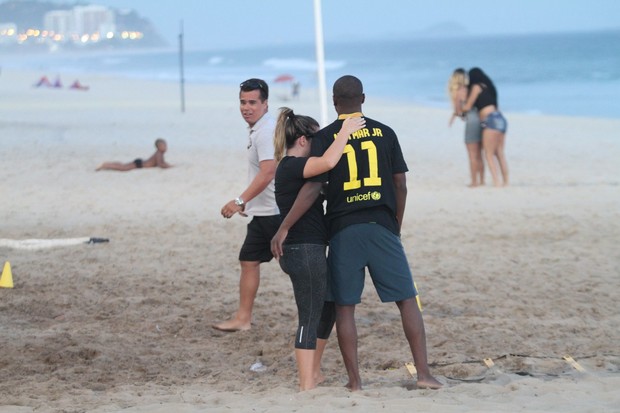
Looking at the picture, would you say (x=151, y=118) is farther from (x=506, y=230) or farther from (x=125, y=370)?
(x=125, y=370)

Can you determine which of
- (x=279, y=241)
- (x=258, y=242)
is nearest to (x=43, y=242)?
(x=258, y=242)

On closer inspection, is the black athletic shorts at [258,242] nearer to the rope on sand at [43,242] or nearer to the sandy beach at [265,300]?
the sandy beach at [265,300]

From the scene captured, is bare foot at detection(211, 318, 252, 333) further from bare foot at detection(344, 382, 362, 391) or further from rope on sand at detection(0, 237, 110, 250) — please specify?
rope on sand at detection(0, 237, 110, 250)

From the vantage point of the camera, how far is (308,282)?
533 centimetres

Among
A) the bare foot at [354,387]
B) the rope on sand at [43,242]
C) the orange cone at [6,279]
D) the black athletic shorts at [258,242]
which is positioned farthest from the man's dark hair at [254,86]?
the rope on sand at [43,242]

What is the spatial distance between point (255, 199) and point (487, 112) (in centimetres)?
768

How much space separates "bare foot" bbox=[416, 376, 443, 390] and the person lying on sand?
1077 cm

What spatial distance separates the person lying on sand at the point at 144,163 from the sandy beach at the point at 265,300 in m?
0.13

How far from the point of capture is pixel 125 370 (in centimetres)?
620

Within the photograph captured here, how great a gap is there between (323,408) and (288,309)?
9.57 ft

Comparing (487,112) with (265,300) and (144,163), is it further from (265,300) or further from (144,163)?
(265,300)

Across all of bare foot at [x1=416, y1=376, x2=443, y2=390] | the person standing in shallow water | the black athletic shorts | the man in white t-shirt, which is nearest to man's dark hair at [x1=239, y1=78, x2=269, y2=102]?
the man in white t-shirt

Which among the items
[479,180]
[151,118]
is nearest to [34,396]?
[479,180]

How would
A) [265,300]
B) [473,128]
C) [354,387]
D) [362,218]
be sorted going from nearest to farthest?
[362,218] → [354,387] → [265,300] → [473,128]
